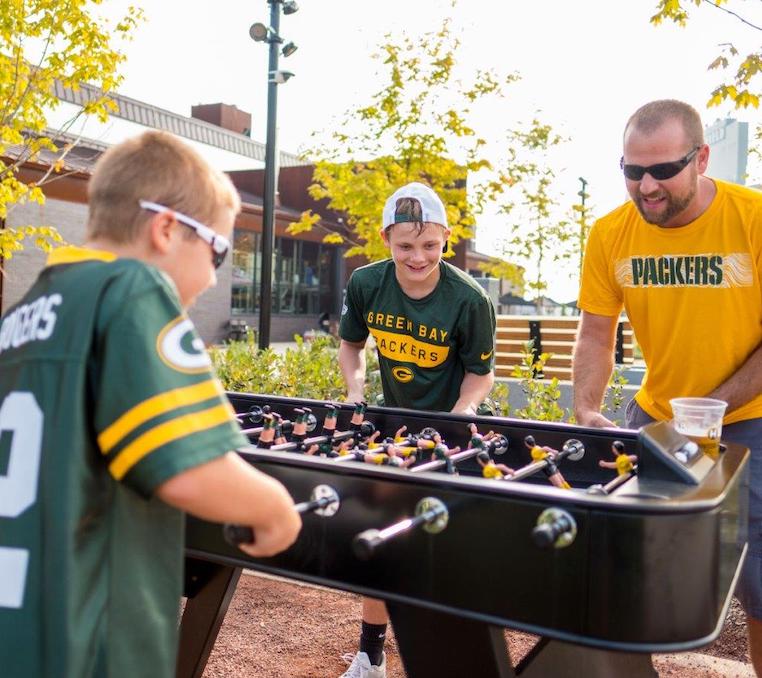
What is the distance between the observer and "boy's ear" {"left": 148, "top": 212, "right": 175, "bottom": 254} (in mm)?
1512

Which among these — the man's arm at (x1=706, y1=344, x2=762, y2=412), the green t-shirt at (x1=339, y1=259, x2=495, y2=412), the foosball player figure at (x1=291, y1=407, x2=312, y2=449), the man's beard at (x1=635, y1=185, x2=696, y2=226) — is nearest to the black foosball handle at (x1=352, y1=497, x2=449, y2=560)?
the foosball player figure at (x1=291, y1=407, x2=312, y2=449)

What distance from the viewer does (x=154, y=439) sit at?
1.34 metres

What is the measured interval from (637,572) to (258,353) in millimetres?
6448

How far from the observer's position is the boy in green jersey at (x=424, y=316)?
3.61 m

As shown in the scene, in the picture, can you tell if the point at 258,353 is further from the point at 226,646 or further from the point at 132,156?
the point at 132,156

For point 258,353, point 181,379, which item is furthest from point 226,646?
point 258,353

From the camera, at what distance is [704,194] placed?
304 centimetres

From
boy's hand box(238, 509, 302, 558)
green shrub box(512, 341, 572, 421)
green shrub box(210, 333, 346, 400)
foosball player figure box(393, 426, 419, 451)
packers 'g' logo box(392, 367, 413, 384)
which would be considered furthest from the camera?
green shrub box(210, 333, 346, 400)

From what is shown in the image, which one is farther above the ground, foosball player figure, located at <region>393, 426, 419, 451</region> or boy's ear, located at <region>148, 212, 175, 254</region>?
boy's ear, located at <region>148, 212, 175, 254</region>

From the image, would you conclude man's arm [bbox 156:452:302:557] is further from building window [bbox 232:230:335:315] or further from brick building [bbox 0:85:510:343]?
building window [bbox 232:230:335:315]

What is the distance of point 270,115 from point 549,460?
739 centimetres

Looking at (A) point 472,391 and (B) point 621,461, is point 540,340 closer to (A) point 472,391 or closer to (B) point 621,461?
(A) point 472,391

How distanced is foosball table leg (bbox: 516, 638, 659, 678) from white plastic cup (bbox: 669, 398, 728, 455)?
0.68m

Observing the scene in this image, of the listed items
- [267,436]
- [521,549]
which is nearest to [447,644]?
[521,549]
